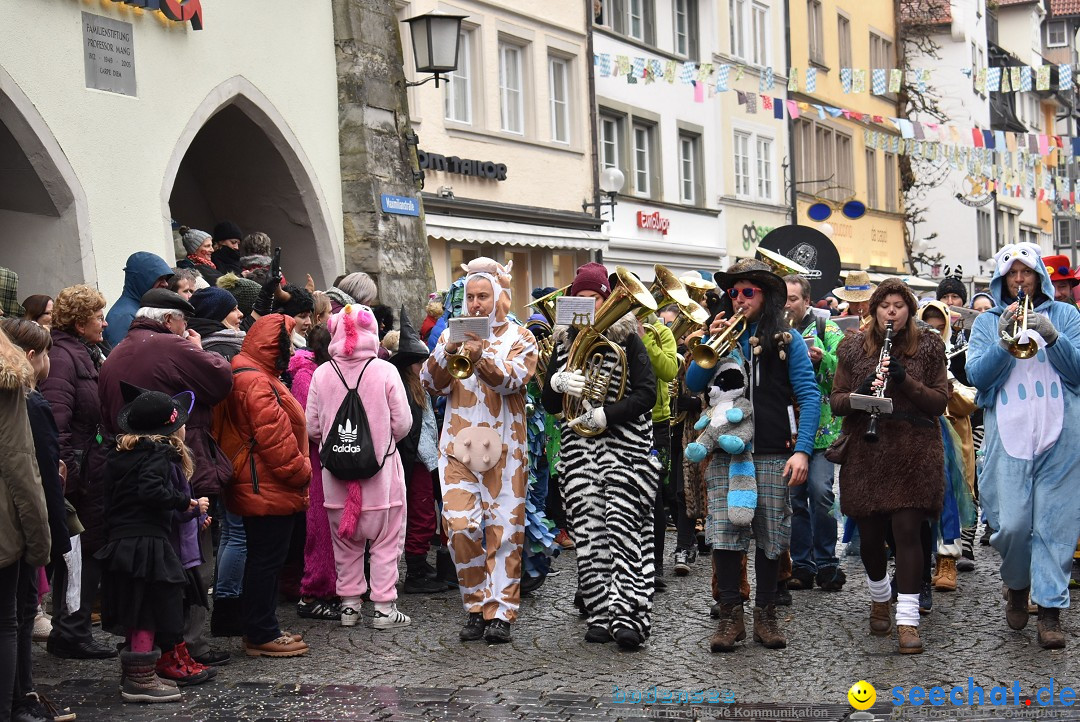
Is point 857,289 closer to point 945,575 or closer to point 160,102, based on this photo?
point 945,575

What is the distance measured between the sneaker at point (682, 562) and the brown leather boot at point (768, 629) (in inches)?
98.6

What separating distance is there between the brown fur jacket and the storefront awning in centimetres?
1209

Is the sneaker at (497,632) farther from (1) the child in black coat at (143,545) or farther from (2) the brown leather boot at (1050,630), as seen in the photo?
(2) the brown leather boot at (1050,630)

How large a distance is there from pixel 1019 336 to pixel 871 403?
2.61 ft

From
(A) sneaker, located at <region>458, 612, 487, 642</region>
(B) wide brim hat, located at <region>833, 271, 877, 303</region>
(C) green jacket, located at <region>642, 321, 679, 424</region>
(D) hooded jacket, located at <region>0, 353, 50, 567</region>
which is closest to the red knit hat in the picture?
(C) green jacket, located at <region>642, 321, 679, 424</region>

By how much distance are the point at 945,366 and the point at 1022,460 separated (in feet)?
2.04

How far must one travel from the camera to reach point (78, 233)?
11875mm

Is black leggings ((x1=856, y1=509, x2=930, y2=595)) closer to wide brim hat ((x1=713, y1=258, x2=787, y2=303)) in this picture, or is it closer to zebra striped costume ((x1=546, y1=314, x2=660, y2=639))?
zebra striped costume ((x1=546, y1=314, x2=660, y2=639))

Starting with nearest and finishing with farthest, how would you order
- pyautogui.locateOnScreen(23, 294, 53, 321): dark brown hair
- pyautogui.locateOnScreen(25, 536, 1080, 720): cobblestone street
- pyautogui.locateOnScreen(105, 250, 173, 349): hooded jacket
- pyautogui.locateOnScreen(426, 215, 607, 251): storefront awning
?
pyautogui.locateOnScreen(25, 536, 1080, 720): cobblestone street < pyautogui.locateOnScreen(23, 294, 53, 321): dark brown hair < pyautogui.locateOnScreen(105, 250, 173, 349): hooded jacket < pyautogui.locateOnScreen(426, 215, 607, 251): storefront awning

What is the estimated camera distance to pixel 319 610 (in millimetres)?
8781

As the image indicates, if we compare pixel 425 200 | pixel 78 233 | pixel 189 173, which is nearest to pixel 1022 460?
pixel 78 233

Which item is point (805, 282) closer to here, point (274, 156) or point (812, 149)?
point (274, 156)

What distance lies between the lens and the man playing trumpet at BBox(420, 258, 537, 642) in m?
7.93

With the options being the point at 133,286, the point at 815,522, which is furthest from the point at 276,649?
the point at 815,522
